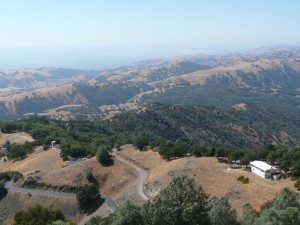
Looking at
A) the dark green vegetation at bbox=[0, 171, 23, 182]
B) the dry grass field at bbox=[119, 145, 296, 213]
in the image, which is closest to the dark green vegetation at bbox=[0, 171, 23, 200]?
the dark green vegetation at bbox=[0, 171, 23, 182]

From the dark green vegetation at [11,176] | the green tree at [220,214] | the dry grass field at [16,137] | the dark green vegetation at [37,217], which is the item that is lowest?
the dry grass field at [16,137]

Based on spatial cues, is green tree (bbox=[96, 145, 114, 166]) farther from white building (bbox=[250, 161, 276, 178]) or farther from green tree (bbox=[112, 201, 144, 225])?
green tree (bbox=[112, 201, 144, 225])

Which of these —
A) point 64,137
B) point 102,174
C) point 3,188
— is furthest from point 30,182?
point 64,137

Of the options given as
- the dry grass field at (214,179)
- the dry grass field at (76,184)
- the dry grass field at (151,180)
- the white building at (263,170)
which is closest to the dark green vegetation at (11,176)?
the dry grass field at (151,180)

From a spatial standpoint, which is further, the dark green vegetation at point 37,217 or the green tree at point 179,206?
the dark green vegetation at point 37,217

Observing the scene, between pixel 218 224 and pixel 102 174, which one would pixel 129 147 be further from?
pixel 218 224

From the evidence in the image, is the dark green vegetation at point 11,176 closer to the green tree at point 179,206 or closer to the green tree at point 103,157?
the green tree at point 103,157
